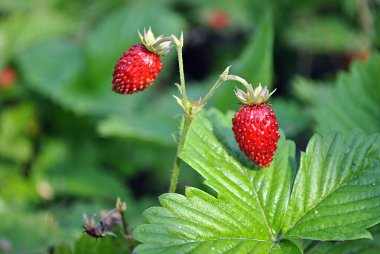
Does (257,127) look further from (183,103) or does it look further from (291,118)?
(291,118)

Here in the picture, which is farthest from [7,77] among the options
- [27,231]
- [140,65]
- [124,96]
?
[140,65]

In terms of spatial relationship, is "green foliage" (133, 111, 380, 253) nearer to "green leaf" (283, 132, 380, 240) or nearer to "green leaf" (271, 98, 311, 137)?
"green leaf" (283, 132, 380, 240)

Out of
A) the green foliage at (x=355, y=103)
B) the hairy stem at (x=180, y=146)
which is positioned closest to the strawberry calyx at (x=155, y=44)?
the hairy stem at (x=180, y=146)

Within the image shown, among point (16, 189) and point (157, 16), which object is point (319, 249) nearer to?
point (16, 189)

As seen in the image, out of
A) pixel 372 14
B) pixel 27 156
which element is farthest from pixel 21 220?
pixel 372 14

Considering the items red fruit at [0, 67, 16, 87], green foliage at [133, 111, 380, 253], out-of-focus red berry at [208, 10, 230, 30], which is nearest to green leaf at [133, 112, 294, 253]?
green foliage at [133, 111, 380, 253]

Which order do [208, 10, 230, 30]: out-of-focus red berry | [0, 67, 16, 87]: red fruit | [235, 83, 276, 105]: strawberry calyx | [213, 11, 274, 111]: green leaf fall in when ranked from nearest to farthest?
[235, 83, 276, 105]: strawberry calyx < [213, 11, 274, 111]: green leaf < [0, 67, 16, 87]: red fruit < [208, 10, 230, 30]: out-of-focus red berry

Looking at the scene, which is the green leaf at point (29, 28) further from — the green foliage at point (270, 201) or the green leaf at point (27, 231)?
the green foliage at point (270, 201)
